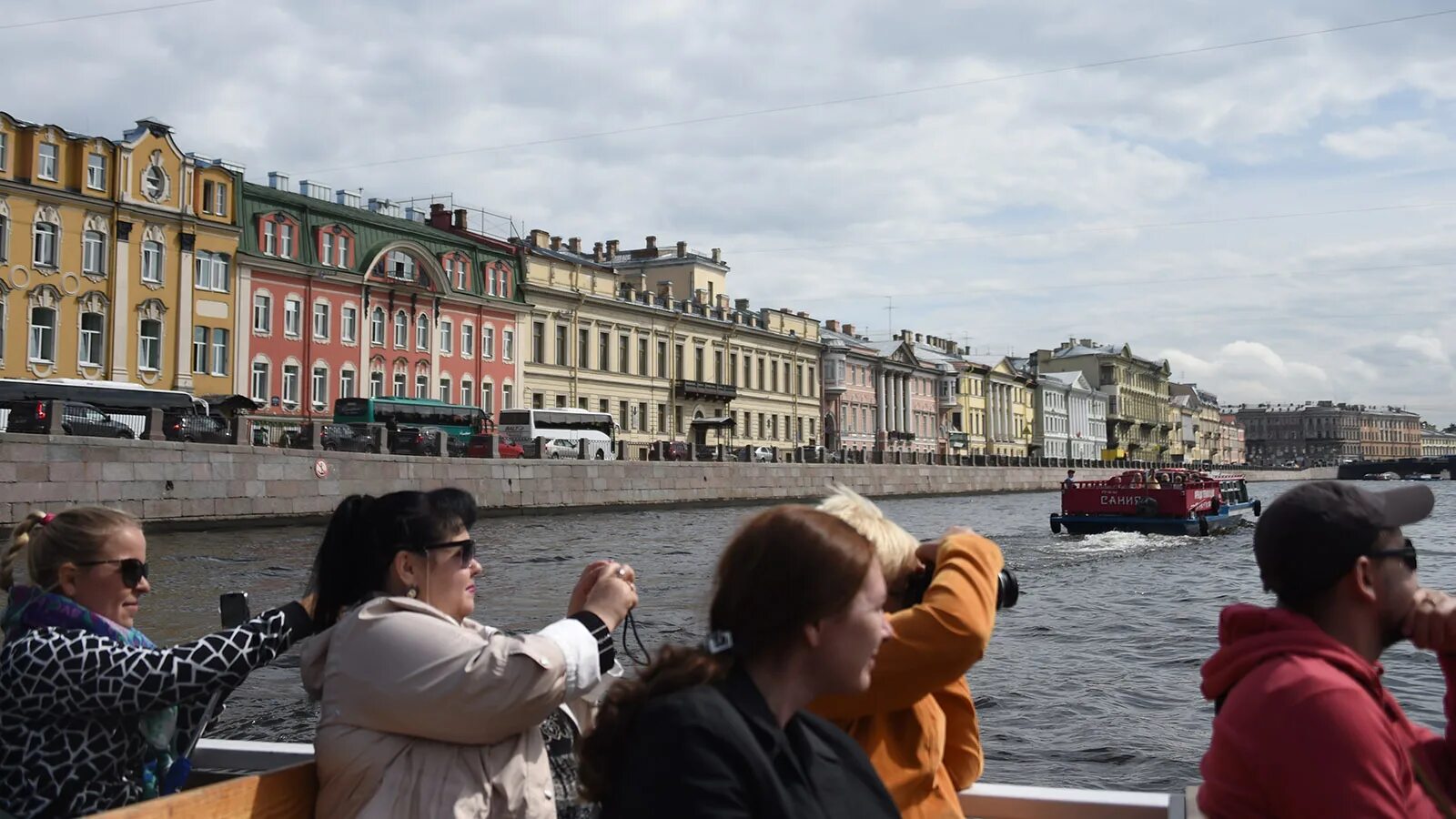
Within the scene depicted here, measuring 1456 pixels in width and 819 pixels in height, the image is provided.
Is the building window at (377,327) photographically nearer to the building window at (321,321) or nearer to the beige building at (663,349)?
the building window at (321,321)

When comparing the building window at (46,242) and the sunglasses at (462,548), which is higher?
the building window at (46,242)

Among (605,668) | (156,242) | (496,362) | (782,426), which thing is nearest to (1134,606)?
(605,668)

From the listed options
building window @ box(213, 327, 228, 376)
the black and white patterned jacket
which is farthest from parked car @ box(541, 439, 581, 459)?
the black and white patterned jacket

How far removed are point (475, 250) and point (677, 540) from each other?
23785mm

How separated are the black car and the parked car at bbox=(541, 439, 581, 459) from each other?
8.18 meters

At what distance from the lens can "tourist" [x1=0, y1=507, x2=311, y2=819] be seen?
241 cm

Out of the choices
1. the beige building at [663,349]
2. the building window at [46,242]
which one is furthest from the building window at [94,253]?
the beige building at [663,349]

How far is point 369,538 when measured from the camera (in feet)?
8.13

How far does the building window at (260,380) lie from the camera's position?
35.6 metres

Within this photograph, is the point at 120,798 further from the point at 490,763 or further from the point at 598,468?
the point at 598,468

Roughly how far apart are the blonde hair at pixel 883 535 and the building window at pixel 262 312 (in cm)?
3627

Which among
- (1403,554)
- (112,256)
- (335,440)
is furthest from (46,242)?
(1403,554)

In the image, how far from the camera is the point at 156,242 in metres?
33.2

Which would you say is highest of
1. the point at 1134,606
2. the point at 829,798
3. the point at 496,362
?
the point at 496,362
